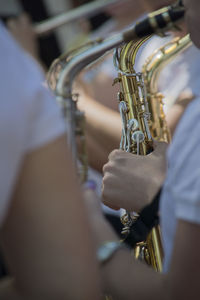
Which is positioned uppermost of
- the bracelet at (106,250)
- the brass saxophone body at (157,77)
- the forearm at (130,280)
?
the brass saxophone body at (157,77)

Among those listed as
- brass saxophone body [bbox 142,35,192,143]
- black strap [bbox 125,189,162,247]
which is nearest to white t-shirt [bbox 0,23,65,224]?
black strap [bbox 125,189,162,247]

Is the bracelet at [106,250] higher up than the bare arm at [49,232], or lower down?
lower down

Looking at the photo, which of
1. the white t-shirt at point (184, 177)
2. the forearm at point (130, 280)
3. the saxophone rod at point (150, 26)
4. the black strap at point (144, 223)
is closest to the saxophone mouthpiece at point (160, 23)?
the saxophone rod at point (150, 26)

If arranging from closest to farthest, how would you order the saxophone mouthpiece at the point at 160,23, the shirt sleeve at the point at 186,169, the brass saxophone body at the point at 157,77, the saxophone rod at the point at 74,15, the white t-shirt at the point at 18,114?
the white t-shirt at the point at 18,114
the shirt sleeve at the point at 186,169
the saxophone mouthpiece at the point at 160,23
the brass saxophone body at the point at 157,77
the saxophone rod at the point at 74,15

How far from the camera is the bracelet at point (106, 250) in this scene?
0.66 metres

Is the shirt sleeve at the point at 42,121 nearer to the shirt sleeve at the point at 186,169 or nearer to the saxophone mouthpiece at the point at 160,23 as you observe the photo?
the shirt sleeve at the point at 186,169

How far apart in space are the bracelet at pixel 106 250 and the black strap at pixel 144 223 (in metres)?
0.11

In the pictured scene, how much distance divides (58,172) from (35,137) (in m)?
0.05

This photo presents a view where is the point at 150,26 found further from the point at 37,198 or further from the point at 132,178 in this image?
the point at 37,198

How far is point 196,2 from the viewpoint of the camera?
0.75 m

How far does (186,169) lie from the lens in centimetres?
66

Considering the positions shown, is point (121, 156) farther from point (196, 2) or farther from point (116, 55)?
point (196, 2)

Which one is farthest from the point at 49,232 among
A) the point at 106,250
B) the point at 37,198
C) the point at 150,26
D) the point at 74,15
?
the point at 74,15

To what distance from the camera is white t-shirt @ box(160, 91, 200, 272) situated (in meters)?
0.65
